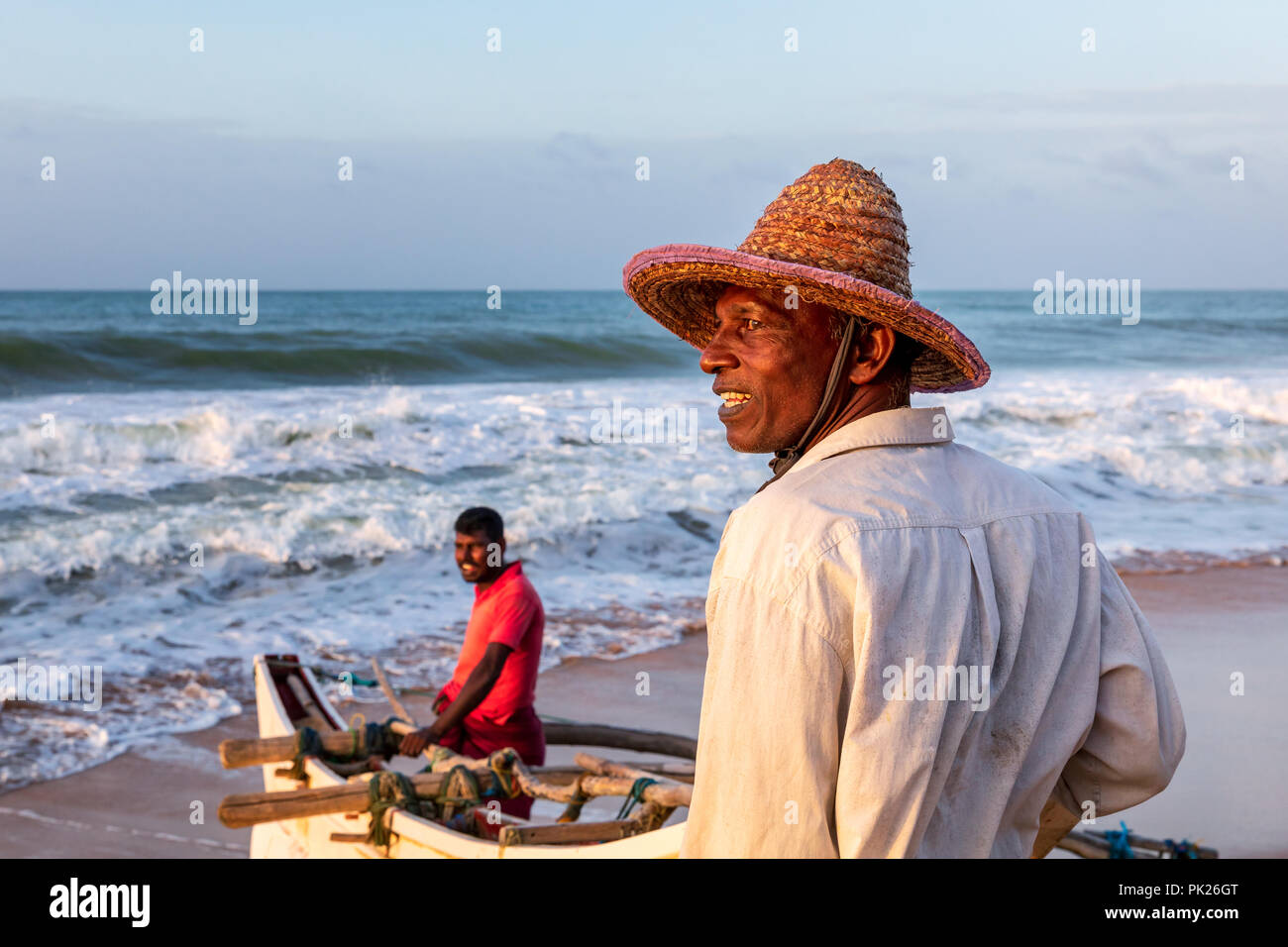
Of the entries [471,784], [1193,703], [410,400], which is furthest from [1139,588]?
[410,400]

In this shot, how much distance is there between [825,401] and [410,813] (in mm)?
2536

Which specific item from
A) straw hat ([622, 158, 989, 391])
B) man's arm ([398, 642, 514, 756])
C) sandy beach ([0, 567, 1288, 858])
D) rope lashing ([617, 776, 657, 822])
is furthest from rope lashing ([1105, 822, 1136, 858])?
straw hat ([622, 158, 989, 391])

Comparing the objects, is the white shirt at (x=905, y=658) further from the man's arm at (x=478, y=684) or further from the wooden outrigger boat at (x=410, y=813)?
the man's arm at (x=478, y=684)

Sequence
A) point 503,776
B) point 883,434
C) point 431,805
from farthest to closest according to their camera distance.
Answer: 1. point 503,776
2. point 431,805
3. point 883,434

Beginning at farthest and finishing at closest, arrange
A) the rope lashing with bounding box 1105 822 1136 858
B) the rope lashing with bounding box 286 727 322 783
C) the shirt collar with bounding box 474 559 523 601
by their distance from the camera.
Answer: the shirt collar with bounding box 474 559 523 601 < the rope lashing with bounding box 286 727 322 783 < the rope lashing with bounding box 1105 822 1136 858

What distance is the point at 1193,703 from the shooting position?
6.23 meters

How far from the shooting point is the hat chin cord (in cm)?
145

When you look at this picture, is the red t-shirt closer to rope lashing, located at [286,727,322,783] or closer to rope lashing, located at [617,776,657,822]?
rope lashing, located at [286,727,322,783]

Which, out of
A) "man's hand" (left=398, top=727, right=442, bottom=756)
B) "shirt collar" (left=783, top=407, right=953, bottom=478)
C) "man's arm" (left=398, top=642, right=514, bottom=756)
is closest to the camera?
"shirt collar" (left=783, top=407, right=953, bottom=478)

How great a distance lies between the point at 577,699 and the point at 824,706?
559 centimetres

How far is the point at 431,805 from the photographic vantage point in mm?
3695

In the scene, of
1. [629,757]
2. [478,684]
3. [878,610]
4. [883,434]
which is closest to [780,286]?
[883,434]

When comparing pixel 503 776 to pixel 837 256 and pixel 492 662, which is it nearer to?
pixel 492 662
